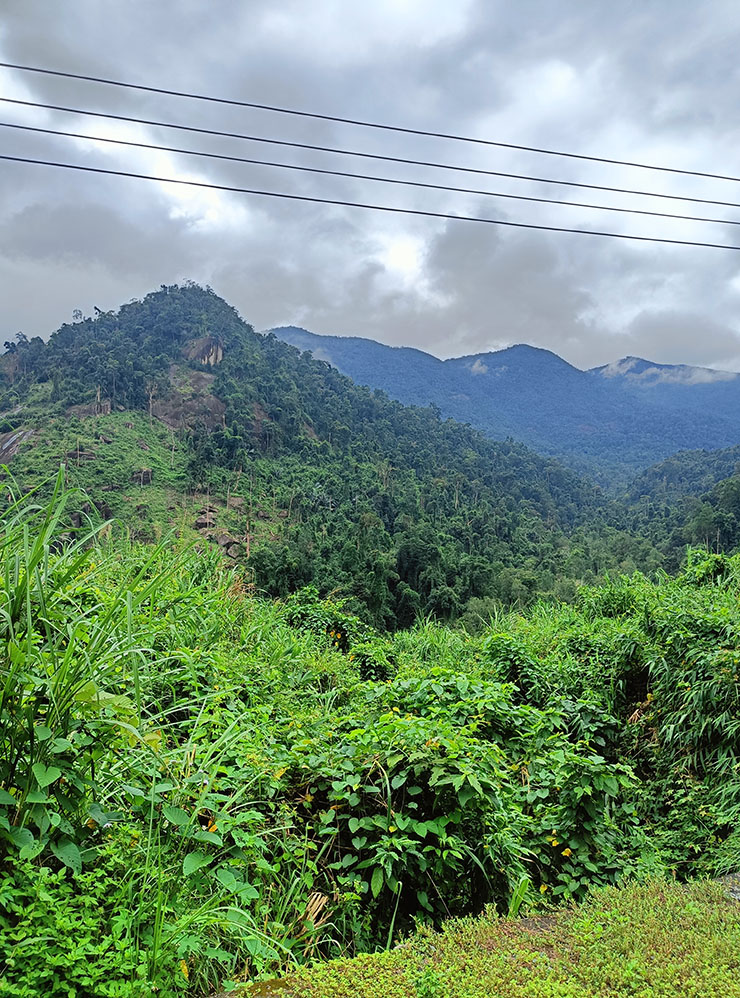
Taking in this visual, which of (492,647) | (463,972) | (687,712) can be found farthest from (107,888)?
(492,647)

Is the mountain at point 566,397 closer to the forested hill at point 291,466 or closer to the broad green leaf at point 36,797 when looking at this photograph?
the forested hill at point 291,466

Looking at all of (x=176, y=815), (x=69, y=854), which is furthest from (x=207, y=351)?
(x=69, y=854)

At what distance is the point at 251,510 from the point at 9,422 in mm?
18881

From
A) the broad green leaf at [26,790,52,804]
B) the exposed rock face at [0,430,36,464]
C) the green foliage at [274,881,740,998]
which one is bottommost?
the green foliage at [274,881,740,998]

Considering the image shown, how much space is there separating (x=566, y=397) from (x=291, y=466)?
414 ft

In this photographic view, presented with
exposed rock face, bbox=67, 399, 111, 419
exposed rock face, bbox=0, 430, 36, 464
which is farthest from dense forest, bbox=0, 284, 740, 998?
exposed rock face, bbox=67, 399, 111, 419

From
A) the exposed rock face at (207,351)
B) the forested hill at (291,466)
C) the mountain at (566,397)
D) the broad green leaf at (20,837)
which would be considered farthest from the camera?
the mountain at (566,397)

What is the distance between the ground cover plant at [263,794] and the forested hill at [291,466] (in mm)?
14480

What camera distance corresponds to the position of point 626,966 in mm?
1245

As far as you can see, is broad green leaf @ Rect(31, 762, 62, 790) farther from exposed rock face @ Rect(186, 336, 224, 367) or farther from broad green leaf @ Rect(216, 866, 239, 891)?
exposed rock face @ Rect(186, 336, 224, 367)

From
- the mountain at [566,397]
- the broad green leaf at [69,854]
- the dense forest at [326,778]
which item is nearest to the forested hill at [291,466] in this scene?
the dense forest at [326,778]

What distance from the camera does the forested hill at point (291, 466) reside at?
3027 centimetres

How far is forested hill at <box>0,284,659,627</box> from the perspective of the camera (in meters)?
30.3

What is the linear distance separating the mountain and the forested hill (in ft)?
150
